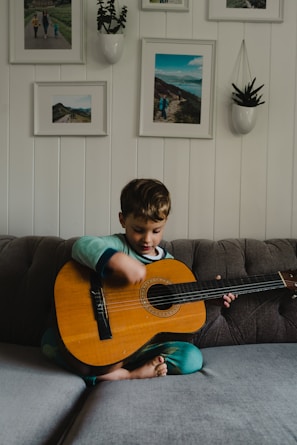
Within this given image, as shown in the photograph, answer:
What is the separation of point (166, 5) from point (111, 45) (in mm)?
332

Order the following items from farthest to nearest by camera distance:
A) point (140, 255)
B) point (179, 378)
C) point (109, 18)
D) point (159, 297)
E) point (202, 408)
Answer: point (109, 18)
point (140, 255)
point (159, 297)
point (179, 378)
point (202, 408)

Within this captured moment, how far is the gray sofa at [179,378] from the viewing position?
878 mm

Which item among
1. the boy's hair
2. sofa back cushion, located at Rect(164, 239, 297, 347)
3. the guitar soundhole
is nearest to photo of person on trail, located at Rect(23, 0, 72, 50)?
the boy's hair

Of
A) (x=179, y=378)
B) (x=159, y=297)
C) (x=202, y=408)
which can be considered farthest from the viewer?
(x=159, y=297)

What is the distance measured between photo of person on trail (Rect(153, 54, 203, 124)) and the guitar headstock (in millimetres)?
826

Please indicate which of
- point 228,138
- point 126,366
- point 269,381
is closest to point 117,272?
point 126,366

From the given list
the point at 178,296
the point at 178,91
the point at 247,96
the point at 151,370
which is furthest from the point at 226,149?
the point at 151,370

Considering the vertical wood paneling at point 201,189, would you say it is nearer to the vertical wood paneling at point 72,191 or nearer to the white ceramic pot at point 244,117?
the white ceramic pot at point 244,117

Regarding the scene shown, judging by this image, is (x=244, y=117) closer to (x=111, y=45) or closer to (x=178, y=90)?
(x=178, y=90)

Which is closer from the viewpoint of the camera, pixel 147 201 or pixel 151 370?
pixel 151 370

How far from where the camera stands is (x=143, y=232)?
1355mm

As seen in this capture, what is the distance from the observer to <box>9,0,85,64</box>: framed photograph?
1832mm

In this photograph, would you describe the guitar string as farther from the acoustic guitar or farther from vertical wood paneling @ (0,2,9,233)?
vertical wood paneling @ (0,2,9,233)

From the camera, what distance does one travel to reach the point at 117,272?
1.23 meters
